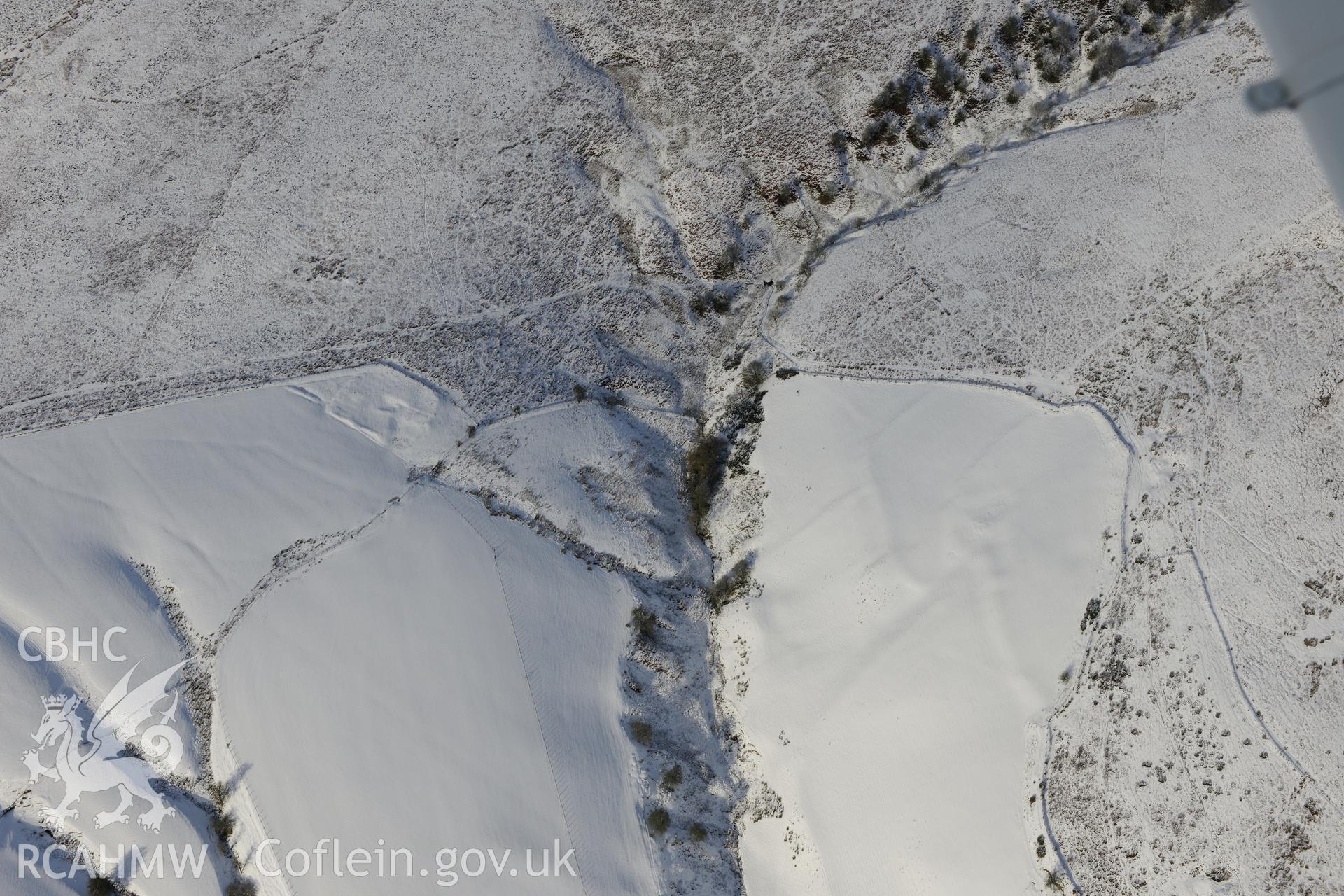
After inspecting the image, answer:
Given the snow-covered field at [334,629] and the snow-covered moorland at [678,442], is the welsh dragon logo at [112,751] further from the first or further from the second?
the snow-covered field at [334,629]

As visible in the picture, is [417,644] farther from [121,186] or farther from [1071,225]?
[1071,225]

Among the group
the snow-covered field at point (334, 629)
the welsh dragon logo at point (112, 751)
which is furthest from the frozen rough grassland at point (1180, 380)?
the welsh dragon logo at point (112, 751)

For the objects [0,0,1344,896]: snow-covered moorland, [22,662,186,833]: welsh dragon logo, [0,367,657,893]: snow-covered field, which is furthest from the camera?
[22,662,186,833]: welsh dragon logo

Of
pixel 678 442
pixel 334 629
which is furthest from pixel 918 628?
pixel 334 629

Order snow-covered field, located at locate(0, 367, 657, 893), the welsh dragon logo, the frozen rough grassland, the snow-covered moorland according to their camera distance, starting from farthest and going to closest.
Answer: the welsh dragon logo < snow-covered field, located at locate(0, 367, 657, 893) < the snow-covered moorland < the frozen rough grassland

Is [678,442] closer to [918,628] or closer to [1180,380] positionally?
[918,628]

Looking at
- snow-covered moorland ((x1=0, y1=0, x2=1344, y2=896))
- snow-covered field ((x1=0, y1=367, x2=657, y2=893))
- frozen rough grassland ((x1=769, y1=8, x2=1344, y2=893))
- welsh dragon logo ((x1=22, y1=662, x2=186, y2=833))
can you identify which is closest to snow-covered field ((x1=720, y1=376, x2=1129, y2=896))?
snow-covered moorland ((x1=0, y1=0, x2=1344, y2=896))

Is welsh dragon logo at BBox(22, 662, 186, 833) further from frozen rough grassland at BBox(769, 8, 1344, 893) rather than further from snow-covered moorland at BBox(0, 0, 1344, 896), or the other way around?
frozen rough grassland at BBox(769, 8, 1344, 893)
